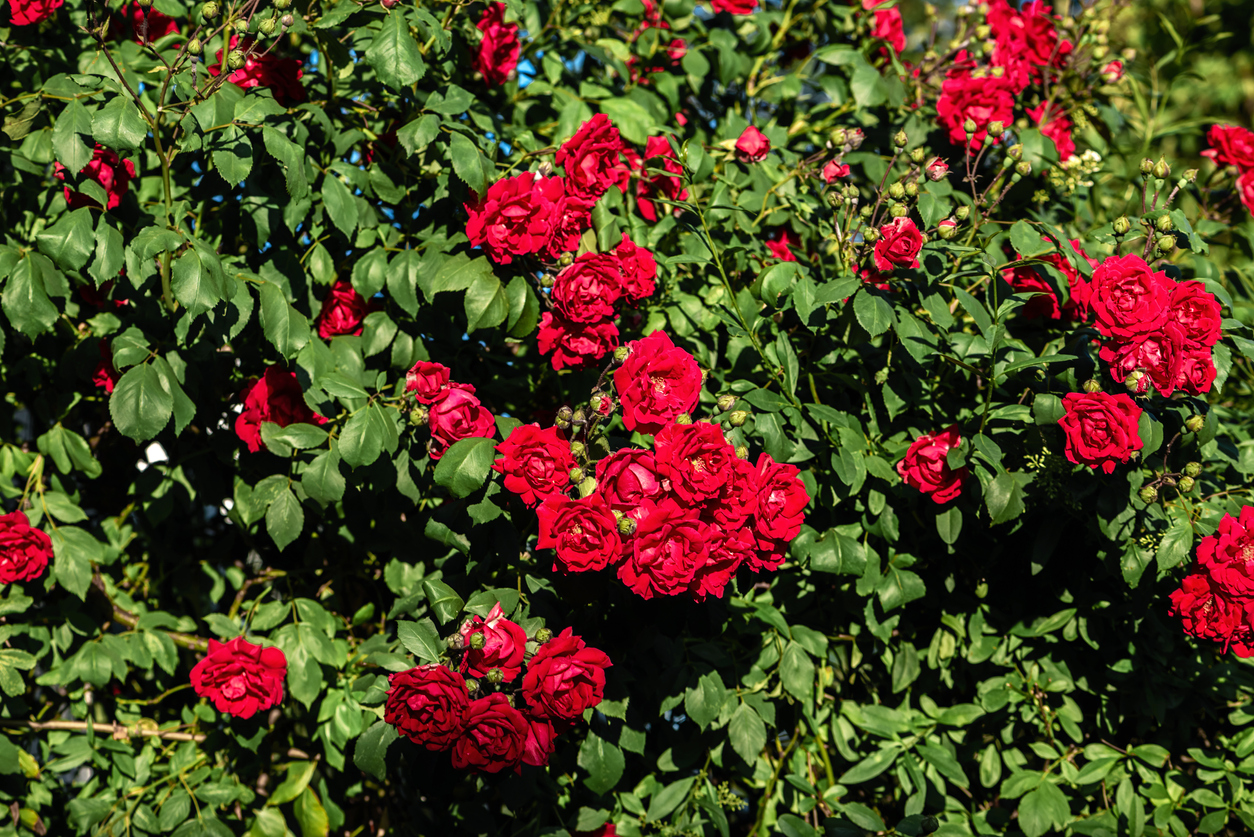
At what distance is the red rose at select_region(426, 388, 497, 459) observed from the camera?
1717 millimetres

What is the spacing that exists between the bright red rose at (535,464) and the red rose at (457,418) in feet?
0.51

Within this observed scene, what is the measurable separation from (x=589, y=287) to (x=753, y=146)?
0.67 metres

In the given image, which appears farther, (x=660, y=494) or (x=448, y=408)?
(x=448, y=408)

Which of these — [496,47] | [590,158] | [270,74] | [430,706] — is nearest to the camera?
[430,706]

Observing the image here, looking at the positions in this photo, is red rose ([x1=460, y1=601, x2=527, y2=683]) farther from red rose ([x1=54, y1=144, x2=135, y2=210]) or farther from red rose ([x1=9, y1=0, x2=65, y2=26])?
red rose ([x1=9, y1=0, x2=65, y2=26])

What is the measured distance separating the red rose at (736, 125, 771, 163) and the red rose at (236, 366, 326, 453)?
46.0 inches

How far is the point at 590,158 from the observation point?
1882 millimetres

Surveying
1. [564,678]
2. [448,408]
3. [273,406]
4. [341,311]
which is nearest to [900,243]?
[448,408]

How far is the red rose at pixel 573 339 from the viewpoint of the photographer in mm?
1801

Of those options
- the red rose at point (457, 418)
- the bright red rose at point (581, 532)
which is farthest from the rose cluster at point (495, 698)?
the red rose at point (457, 418)

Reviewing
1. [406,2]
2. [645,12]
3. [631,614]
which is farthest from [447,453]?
[645,12]

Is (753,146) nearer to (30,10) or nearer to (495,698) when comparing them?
(495,698)

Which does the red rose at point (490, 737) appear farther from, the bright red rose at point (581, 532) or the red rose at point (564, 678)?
the bright red rose at point (581, 532)

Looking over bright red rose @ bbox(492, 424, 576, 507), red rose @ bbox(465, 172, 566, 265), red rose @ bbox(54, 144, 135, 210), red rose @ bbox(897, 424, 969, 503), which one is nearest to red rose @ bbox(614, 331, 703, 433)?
bright red rose @ bbox(492, 424, 576, 507)
